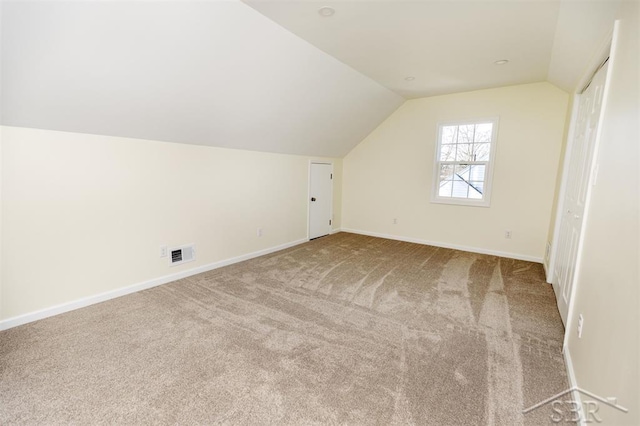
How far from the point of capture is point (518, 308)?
8.93 ft

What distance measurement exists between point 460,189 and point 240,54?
3.84 meters

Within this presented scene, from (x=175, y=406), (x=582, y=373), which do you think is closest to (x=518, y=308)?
(x=582, y=373)

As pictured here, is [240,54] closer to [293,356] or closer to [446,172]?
[293,356]

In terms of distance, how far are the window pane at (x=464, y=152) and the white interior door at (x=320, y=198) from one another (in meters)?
2.22

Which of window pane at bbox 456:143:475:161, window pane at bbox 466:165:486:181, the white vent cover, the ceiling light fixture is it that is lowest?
the white vent cover

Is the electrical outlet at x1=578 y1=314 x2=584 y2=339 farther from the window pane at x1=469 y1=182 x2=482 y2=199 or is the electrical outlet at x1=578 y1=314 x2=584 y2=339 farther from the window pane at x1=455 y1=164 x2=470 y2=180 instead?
the window pane at x1=455 y1=164 x2=470 y2=180

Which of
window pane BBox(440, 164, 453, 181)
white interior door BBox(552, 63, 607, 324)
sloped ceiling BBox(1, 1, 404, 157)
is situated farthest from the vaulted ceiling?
window pane BBox(440, 164, 453, 181)

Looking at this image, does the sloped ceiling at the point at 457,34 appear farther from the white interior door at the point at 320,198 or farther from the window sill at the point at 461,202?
the white interior door at the point at 320,198

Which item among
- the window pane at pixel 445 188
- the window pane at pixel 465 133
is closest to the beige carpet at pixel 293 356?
the window pane at pixel 445 188

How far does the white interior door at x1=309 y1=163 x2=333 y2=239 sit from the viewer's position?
16.9 feet

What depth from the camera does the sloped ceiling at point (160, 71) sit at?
1.78m

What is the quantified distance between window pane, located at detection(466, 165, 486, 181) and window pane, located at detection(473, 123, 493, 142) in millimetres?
413

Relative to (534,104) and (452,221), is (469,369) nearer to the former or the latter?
(452,221)

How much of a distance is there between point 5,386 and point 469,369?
2.78 m
